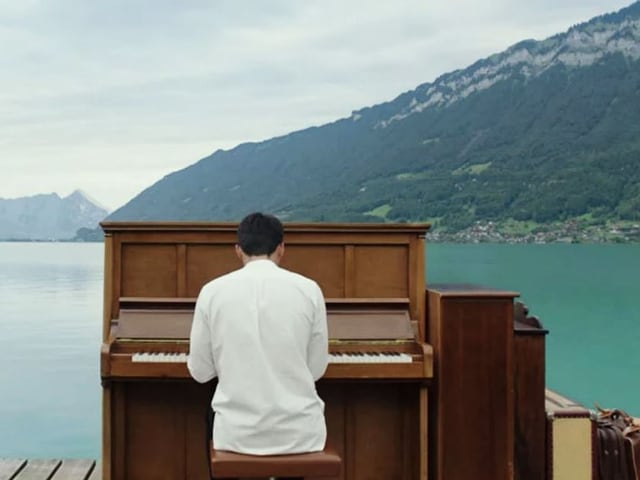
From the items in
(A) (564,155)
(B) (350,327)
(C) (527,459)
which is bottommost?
(C) (527,459)

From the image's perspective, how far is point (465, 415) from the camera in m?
4.20

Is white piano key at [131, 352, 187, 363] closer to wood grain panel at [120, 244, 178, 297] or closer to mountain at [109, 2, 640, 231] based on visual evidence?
wood grain panel at [120, 244, 178, 297]

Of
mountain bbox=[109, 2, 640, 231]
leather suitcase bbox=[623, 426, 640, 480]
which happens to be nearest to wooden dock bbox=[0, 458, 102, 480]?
leather suitcase bbox=[623, 426, 640, 480]

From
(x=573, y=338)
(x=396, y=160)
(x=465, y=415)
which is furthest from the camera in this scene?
(x=396, y=160)

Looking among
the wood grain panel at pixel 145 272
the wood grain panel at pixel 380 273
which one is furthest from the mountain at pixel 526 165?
the wood grain panel at pixel 145 272

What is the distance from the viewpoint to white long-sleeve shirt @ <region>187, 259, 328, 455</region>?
2918 mm

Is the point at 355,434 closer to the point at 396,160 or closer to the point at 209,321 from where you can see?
the point at 209,321

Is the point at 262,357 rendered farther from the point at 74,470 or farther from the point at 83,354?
the point at 83,354

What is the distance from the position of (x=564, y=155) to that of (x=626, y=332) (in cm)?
12862

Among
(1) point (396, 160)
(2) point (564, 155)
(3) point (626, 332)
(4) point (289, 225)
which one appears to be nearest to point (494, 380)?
(4) point (289, 225)

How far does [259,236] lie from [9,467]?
9.84ft

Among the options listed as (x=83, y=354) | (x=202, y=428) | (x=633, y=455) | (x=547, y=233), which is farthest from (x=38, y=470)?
(x=547, y=233)

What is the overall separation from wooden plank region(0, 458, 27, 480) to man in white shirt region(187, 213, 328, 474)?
2.52 meters

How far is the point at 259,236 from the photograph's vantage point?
3125 mm
